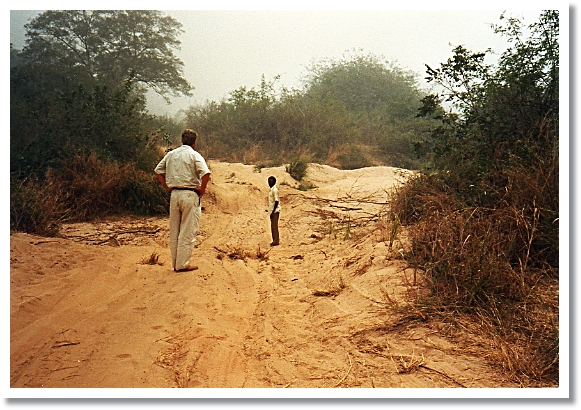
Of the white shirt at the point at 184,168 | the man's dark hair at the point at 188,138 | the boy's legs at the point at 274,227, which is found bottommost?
the boy's legs at the point at 274,227

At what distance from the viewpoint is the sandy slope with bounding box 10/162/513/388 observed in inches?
110

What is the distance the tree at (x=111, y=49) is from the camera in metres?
6.77

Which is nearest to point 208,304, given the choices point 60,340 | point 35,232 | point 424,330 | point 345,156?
point 60,340

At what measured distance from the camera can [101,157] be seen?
281 inches

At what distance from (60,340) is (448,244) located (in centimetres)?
278

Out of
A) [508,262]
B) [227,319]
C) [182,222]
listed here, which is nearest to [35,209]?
[182,222]

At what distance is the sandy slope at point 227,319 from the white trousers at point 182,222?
18cm

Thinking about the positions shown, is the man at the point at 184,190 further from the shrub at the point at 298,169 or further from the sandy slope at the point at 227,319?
the shrub at the point at 298,169

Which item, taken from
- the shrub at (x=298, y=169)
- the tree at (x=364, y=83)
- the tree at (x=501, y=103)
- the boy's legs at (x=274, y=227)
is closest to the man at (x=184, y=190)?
the boy's legs at (x=274, y=227)

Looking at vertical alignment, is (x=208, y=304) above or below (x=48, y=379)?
above

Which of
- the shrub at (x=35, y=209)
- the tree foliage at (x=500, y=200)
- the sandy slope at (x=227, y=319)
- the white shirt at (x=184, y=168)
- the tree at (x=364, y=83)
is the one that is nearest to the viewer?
the sandy slope at (x=227, y=319)

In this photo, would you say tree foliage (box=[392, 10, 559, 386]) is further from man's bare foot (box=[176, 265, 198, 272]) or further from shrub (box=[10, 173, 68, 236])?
shrub (box=[10, 173, 68, 236])

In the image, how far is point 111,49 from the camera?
29.4 ft
